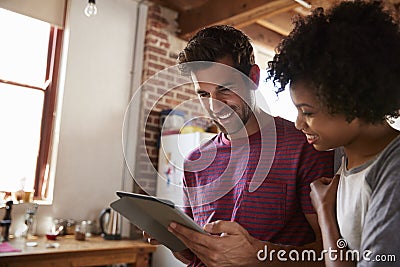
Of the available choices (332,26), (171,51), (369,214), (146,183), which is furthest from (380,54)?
(171,51)

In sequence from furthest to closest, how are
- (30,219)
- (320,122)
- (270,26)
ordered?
(270,26), (30,219), (320,122)

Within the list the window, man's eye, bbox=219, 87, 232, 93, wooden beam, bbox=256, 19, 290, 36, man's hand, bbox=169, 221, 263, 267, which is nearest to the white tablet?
man's hand, bbox=169, 221, 263, 267

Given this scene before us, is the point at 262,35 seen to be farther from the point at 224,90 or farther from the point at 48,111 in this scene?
the point at 224,90

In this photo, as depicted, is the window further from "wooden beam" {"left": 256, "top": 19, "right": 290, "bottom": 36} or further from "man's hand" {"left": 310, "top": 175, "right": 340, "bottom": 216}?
"man's hand" {"left": 310, "top": 175, "right": 340, "bottom": 216}

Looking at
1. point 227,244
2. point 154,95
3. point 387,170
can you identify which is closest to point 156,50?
point 154,95

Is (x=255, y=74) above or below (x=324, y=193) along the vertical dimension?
above

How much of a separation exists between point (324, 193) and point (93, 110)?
9.30ft

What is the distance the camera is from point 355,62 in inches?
29.1

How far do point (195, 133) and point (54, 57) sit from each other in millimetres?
1353

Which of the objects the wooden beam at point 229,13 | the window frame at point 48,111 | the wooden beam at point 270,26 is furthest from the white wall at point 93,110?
the wooden beam at point 270,26

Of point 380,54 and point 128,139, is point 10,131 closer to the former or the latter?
point 128,139

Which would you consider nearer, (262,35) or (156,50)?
(156,50)

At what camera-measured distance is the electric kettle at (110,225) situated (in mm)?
3137

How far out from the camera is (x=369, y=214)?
688 mm
